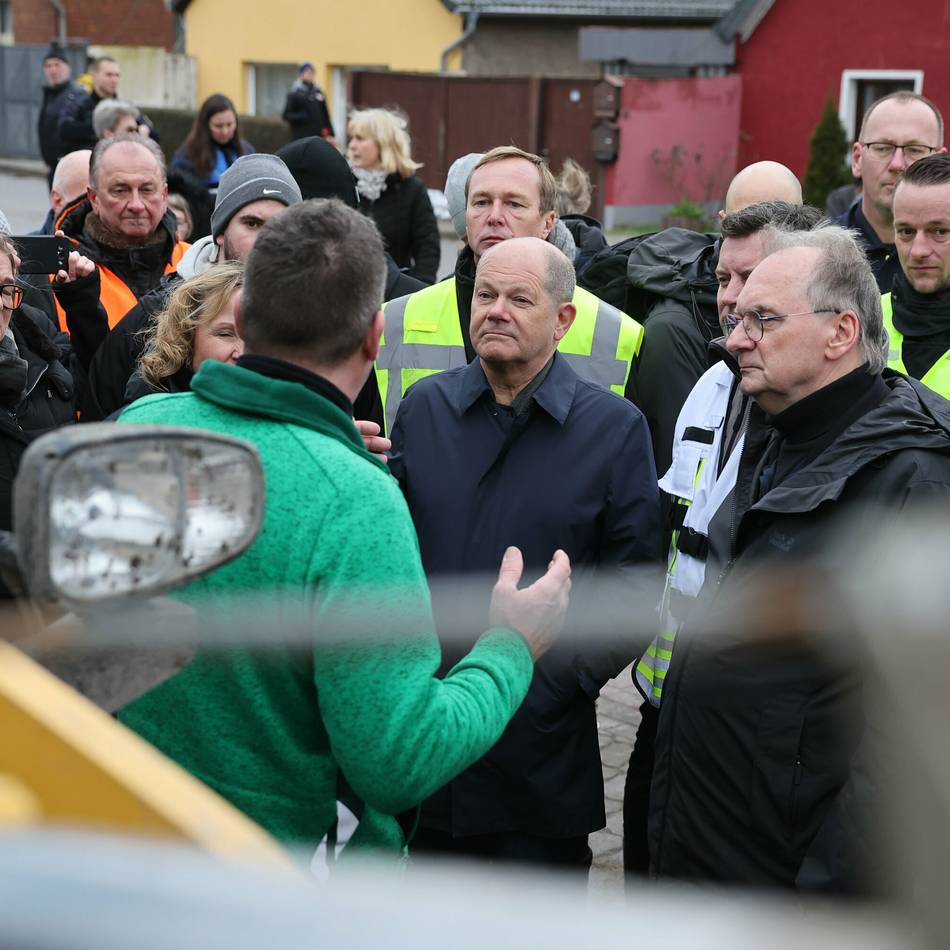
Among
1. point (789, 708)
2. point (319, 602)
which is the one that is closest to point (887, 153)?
point (789, 708)

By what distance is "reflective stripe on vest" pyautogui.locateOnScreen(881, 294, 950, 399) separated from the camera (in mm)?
4121

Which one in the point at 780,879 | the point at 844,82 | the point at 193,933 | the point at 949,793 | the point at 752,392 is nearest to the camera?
the point at 193,933

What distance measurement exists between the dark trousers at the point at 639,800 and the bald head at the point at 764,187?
2.02m

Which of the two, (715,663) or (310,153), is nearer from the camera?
(715,663)

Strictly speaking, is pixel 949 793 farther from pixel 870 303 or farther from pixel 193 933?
pixel 870 303

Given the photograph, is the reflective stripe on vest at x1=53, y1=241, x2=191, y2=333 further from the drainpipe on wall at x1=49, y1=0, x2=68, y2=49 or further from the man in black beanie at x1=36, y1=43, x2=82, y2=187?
the drainpipe on wall at x1=49, y1=0, x2=68, y2=49

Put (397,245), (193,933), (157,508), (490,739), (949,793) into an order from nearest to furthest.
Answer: (193,933) → (949,793) → (157,508) → (490,739) → (397,245)

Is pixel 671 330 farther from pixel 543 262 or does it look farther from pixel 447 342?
pixel 543 262

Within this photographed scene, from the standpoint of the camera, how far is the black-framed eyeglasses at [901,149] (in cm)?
564

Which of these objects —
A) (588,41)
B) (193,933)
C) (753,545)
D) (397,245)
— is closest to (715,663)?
(753,545)

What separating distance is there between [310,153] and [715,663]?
3.61 meters

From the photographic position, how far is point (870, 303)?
3.42m

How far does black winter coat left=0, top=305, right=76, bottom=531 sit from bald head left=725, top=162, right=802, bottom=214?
2.39m

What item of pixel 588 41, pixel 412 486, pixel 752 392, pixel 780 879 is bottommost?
pixel 780 879
